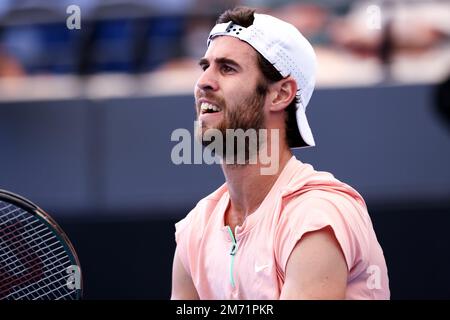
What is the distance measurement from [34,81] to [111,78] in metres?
0.50

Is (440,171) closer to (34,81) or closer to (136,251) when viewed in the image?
(136,251)

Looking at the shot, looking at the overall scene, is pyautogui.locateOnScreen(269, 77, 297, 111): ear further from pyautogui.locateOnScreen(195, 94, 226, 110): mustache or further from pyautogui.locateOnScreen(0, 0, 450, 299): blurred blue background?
pyautogui.locateOnScreen(0, 0, 450, 299): blurred blue background

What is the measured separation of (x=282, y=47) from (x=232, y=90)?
0.68 ft

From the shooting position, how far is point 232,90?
3.25 metres

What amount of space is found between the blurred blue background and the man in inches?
110

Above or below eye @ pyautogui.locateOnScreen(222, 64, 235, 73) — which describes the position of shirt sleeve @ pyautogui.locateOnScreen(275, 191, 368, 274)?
below

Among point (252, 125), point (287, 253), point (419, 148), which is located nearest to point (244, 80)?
point (252, 125)

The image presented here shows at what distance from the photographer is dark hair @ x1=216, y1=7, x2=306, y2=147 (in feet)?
10.8

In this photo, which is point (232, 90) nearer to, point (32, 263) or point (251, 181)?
point (251, 181)

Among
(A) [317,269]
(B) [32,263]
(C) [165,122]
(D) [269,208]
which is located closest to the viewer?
(A) [317,269]

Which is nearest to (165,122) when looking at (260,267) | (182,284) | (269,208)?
(182,284)

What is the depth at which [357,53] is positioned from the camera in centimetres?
643

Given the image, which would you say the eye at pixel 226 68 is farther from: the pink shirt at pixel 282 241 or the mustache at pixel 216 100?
the pink shirt at pixel 282 241

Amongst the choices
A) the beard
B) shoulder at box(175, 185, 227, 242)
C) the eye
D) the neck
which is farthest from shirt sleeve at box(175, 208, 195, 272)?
the eye
